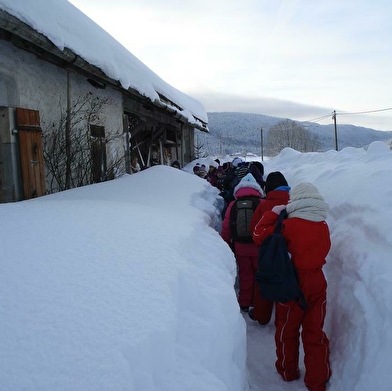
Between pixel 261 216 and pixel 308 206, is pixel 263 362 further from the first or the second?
pixel 308 206

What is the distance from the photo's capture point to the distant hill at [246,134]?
106062 millimetres

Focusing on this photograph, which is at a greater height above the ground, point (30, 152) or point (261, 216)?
point (30, 152)

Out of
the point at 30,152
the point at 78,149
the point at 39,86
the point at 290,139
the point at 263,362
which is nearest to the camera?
the point at 263,362

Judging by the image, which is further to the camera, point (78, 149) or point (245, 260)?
point (78, 149)

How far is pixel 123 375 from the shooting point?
1171 millimetres

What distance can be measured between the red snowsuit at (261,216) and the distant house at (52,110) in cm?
276

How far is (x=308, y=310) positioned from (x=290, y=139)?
55.5m

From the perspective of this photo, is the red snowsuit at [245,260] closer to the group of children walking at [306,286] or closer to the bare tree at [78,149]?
the group of children walking at [306,286]

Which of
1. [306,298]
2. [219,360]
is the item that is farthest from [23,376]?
[306,298]

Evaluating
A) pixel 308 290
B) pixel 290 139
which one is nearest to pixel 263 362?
pixel 308 290

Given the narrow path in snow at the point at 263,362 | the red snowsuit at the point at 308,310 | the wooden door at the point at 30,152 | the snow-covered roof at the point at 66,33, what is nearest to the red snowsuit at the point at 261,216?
the narrow path in snow at the point at 263,362

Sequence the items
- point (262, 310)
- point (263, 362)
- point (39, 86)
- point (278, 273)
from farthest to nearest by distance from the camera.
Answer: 1. point (39, 86)
2. point (262, 310)
3. point (263, 362)
4. point (278, 273)

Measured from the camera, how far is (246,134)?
123938 mm

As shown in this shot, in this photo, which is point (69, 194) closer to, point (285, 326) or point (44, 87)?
point (44, 87)
